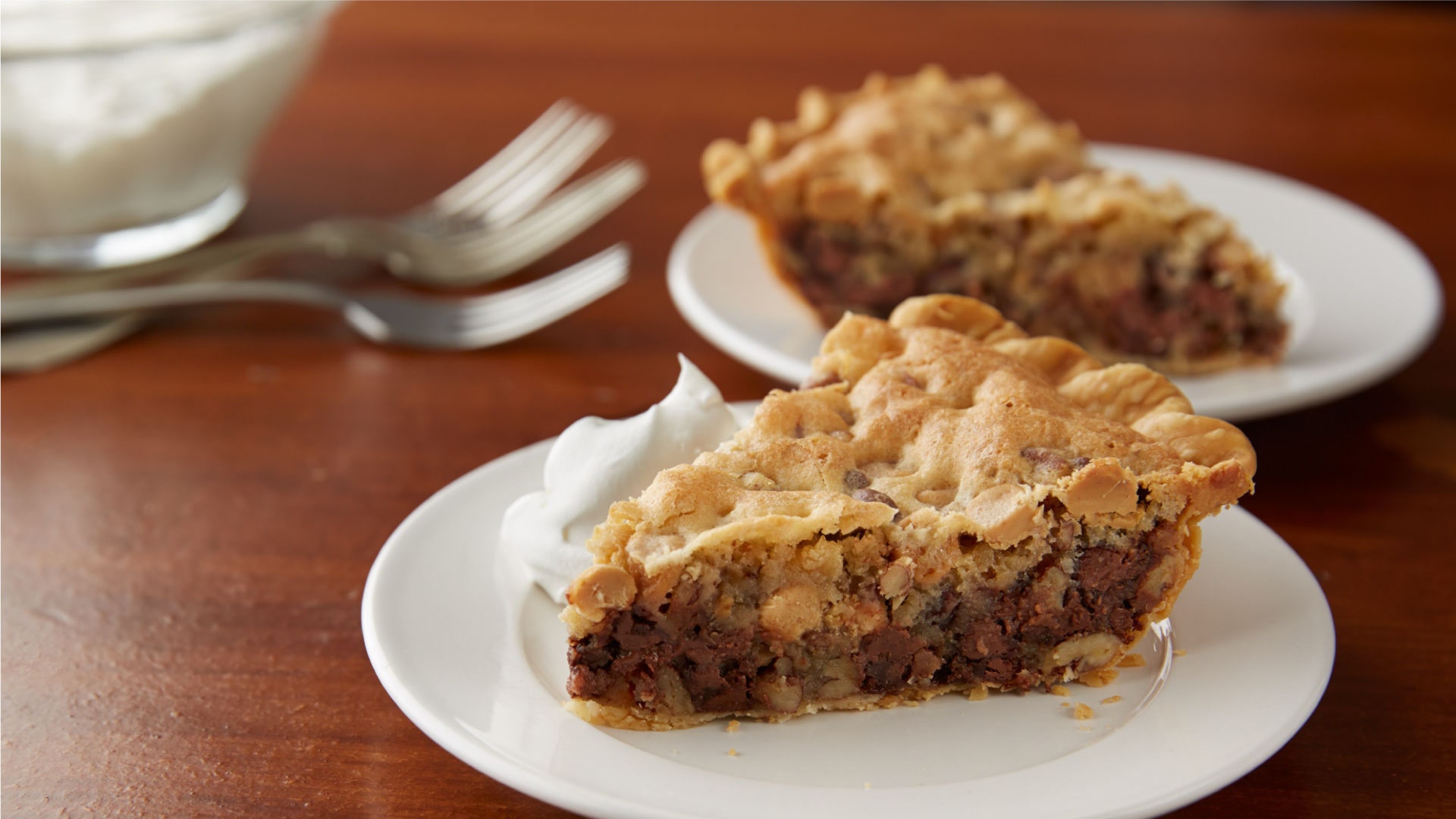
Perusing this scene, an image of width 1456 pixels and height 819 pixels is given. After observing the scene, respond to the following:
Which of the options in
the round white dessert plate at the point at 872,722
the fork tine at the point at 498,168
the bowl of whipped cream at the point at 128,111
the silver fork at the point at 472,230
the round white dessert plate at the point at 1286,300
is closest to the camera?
the round white dessert plate at the point at 872,722

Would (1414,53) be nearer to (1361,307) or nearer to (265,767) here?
(1361,307)

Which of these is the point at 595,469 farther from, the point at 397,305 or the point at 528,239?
the point at 528,239

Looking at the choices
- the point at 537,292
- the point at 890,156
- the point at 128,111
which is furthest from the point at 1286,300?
the point at 128,111

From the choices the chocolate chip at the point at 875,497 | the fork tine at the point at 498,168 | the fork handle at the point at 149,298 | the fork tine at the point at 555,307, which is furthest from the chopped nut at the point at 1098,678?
the fork tine at the point at 498,168

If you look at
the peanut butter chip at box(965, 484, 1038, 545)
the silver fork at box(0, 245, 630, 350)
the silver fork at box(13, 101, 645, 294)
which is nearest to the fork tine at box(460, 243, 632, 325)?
the silver fork at box(0, 245, 630, 350)

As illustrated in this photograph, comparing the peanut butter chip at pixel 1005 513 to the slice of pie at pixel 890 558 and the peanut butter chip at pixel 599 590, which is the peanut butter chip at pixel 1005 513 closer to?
the slice of pie at pixel 890 558

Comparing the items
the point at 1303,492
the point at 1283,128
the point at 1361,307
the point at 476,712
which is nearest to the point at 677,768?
the point at 476,712

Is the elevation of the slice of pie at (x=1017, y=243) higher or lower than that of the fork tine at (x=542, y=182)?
higher
